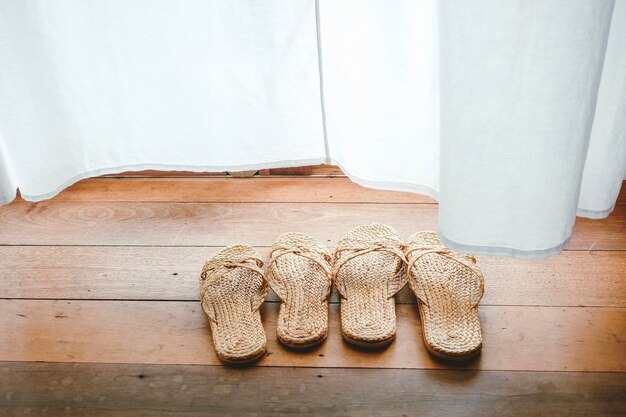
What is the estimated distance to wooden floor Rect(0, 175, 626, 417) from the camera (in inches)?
30.1

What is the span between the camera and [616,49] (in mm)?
728

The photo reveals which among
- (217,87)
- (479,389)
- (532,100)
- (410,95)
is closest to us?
(532,100)

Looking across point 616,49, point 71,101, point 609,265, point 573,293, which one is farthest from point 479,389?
point 71,101

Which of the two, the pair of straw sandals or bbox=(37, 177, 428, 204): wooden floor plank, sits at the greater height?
bbox=(37, 177, 428, 204): wooden floor plank

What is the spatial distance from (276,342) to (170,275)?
0.26m

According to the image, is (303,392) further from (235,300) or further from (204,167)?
(204,167)

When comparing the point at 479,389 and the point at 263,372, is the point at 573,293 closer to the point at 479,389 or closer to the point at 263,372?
the point at 479,389

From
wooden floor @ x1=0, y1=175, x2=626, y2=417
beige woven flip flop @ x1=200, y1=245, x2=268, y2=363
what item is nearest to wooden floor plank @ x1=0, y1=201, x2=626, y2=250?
wooden floor @ x1=0, y1=175, x2=626, y2=417

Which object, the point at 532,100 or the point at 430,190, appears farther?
the point at 430,190

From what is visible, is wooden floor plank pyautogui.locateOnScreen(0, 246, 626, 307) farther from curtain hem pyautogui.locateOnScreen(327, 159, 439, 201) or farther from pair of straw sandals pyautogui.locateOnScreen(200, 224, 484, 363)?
curtain hem pyautogui.locateOnScreen(327, 159, 439, 201)

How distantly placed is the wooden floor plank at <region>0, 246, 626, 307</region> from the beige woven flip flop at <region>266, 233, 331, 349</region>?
0.04m

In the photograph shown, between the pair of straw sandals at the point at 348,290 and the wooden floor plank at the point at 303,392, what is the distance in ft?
0.16

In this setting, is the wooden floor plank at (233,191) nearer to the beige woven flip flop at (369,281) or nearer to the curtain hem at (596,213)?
the beige woven flip flop at (369,281)

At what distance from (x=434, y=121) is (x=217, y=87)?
0.39 meters
